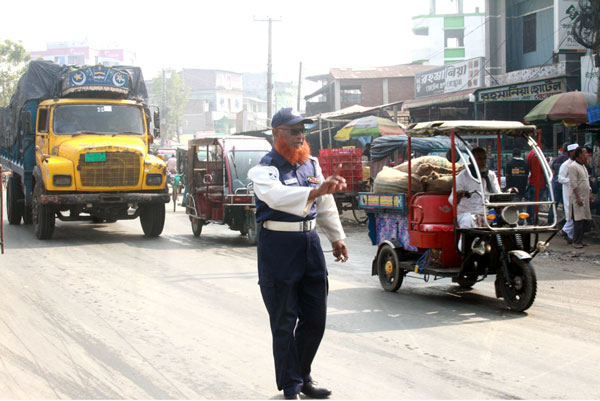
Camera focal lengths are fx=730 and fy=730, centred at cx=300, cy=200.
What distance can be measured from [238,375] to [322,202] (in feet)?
5.07

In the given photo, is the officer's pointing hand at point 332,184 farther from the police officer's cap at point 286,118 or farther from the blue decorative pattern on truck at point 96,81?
the blue decorative pattern on truck at point 96,81

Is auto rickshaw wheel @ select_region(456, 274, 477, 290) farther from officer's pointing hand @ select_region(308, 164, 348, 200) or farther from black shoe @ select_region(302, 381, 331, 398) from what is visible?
officer's pointing hand @ select_region(308, 164, 348, 200)

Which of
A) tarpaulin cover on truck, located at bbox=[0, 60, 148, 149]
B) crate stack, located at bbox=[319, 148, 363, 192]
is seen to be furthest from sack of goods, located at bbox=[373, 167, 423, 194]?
crate stack, located at bbox=[319, 148, 363, 192]

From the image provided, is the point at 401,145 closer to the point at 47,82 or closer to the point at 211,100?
the point at 47,82

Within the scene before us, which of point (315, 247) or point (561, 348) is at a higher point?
point (315, 247)

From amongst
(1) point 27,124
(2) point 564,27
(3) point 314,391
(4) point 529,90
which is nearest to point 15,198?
(1) point 27,124

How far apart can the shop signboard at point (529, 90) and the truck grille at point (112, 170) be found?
11.5 m

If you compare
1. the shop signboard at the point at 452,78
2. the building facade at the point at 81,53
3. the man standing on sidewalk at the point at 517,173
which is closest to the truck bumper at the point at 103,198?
the man standing on sidewalk at the point at 517,173

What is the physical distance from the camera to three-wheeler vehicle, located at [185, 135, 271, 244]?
14664mm

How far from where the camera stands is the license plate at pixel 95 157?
569 inches

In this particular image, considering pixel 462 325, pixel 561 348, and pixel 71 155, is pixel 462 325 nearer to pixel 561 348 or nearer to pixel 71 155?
pixel 561 348

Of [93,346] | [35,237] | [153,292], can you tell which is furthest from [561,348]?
[35,237]

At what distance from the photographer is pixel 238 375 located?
5.62 metres

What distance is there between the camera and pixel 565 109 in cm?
1608
